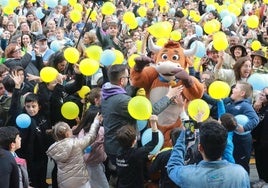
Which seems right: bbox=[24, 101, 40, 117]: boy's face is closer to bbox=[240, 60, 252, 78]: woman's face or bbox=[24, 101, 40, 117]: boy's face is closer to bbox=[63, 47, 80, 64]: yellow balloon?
bbox=[63, 47, 80, 64]: yellow balloon

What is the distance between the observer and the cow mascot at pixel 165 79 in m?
5.79

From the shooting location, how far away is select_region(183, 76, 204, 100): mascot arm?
226 inches

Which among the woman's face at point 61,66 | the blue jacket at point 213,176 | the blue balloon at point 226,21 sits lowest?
the blue jacket at point 213,176

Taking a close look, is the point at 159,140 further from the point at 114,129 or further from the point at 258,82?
the point at 258,82

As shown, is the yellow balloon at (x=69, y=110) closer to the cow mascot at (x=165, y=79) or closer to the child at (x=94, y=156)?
the child at (x=94, y=156)

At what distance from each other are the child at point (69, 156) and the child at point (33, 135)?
49cm

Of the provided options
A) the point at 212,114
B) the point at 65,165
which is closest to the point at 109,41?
the point at 212,114

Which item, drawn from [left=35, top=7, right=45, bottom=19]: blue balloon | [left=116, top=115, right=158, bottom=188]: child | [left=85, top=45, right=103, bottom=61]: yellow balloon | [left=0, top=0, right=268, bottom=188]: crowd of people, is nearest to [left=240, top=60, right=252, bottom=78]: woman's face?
[left=0, top=0, right=268, bottom=188]: crowd of people

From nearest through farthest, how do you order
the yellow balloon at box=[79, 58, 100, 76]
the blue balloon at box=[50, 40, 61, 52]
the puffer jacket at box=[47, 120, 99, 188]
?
the puffer jacket at box=[47, 120, 99, 188] → the yellow balloon at box=[79, 58, 100, 76] → the blue balloon at box=[50, 40, 61, 52]

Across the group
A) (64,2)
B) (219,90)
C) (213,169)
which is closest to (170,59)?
(219,90)

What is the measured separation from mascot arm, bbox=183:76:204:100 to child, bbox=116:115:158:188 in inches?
24.3

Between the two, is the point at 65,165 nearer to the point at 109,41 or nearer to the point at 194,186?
the point at 194,186

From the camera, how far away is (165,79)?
19.5ft

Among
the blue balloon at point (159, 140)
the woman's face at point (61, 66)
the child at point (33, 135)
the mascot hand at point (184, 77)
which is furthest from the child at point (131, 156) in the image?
the woman's face at point (61, 66)
